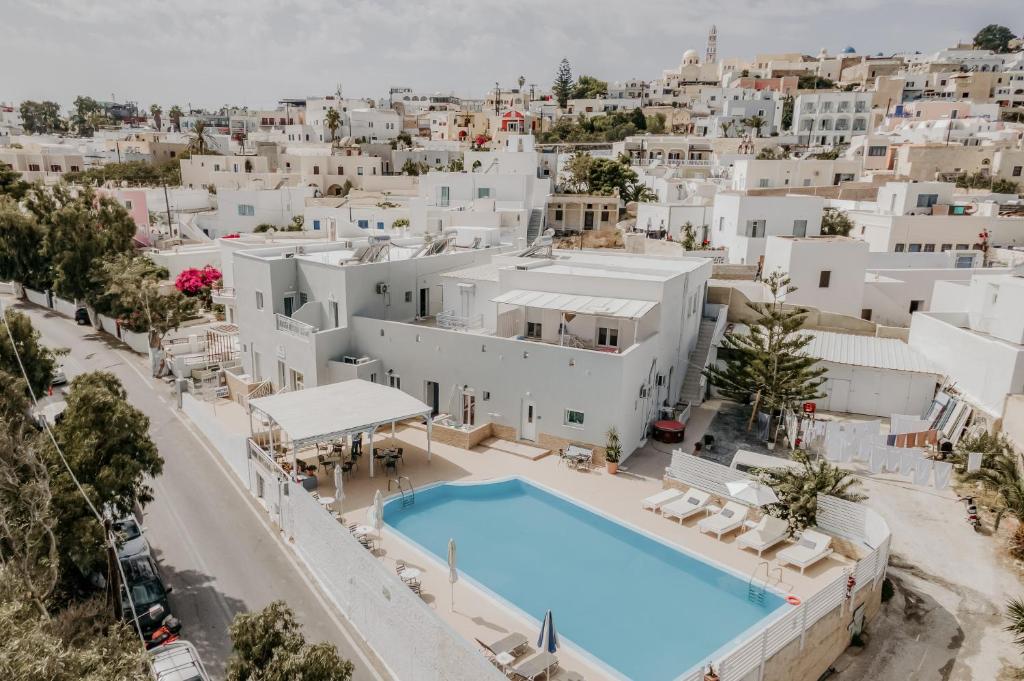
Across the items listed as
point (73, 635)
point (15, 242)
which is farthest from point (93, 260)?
point (73, 635)

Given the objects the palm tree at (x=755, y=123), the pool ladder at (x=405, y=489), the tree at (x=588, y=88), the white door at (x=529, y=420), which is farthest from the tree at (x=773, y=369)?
the tree at (x=588, y=88)

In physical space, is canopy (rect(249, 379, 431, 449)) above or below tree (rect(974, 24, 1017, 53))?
below

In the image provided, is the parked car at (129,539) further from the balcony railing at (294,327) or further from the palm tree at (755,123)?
the palm tree at (755,123)

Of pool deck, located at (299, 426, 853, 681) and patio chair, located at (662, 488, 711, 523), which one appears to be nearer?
pool deck, located at (299, 426, 853, 681)

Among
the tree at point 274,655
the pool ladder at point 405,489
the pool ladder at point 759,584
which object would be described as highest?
the tree at point 274,655

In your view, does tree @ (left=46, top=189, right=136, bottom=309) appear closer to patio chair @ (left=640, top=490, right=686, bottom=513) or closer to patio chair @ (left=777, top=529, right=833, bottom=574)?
patio chair @ (left=640, top=490, right=686, bottom=513)

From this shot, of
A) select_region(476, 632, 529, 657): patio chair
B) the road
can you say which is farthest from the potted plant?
the road

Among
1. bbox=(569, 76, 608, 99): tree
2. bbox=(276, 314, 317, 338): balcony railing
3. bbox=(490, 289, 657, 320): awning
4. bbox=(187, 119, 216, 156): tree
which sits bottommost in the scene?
bbox=(276, 314, 317, 338): balcony railing

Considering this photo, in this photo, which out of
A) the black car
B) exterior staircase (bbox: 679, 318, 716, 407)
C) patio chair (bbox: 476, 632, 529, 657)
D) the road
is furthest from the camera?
exterior staircase (bbox: 679, 318, 716, 407)
